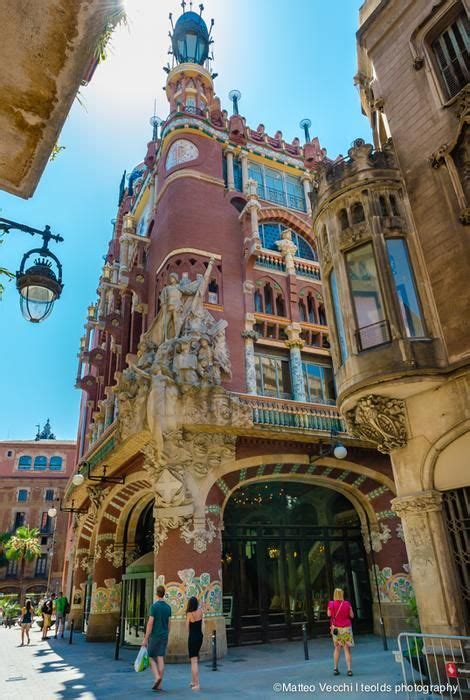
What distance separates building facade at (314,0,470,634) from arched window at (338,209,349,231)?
33 mm

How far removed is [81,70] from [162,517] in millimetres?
14039

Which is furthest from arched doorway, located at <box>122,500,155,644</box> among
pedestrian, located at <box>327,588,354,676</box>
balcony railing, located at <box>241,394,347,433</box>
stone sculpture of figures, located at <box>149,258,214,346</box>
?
pedestrian, located at <box>327,588,354,676</box>

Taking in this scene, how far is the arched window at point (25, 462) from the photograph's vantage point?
6103cm

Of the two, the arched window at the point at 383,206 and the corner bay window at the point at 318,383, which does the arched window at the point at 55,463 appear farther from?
A: the arched window at the point at 383,206

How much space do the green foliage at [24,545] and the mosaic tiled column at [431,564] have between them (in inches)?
2162

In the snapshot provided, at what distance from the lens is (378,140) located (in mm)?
14492

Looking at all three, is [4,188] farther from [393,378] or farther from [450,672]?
[450,672]

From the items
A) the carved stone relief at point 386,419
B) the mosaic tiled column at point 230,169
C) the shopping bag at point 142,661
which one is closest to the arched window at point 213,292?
the mosaic tiled column at point 230,169

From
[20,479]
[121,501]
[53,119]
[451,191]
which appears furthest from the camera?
[20,479]

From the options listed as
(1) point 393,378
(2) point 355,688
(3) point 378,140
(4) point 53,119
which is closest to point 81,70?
(4) point 53,119

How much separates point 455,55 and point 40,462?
6257 centimetres

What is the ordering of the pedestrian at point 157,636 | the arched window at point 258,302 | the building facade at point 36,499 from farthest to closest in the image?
the building facade at point 36,499, the arched window at point 258,302, the pedestrian at point 157,636

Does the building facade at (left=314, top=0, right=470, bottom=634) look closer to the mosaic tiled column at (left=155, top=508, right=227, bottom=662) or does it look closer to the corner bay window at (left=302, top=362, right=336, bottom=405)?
the mosaic tiled column at (left=155, top=508, right=227, bottom=662)

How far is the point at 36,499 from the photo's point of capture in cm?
5938
